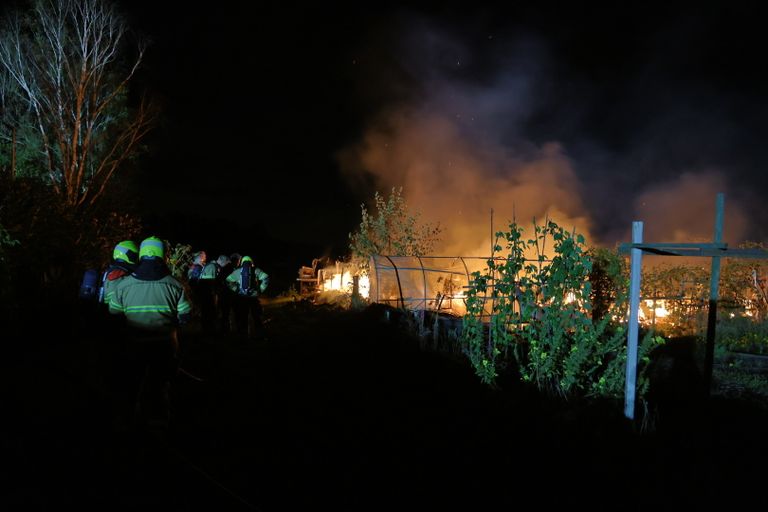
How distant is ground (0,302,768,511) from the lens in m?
3.62

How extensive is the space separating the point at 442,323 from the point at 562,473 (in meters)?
7.19

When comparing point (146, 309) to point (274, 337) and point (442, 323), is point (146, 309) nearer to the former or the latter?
point (274, 337)

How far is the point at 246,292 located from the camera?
10008 mm

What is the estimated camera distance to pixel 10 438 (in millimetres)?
4500

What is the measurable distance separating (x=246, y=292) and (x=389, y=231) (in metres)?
10.6

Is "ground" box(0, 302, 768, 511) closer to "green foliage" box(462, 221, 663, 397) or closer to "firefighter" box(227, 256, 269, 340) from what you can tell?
"green foliage" box(462, 221, 663, 397)

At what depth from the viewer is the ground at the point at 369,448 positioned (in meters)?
3.62

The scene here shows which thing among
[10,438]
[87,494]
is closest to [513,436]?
[87,494]

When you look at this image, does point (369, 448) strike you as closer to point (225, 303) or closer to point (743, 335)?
point (225, 303)

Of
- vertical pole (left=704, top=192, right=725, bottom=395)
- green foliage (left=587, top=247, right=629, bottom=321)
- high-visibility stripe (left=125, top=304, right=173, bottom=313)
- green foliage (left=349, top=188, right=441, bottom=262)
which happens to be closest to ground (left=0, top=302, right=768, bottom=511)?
vertical pole (left=704, top=192, right=725, bottom=395)

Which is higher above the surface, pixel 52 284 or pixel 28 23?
pixel 28 23

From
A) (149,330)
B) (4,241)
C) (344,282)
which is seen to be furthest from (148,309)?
(344,282)

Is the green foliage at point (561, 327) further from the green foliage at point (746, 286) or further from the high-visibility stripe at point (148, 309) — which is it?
the green foliage at point (746, 286)

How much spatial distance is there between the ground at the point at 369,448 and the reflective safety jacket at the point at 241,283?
10.9 feet
